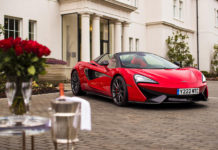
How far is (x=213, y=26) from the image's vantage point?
35.5m

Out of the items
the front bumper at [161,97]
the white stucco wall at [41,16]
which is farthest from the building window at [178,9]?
the front bumper at [161,97]

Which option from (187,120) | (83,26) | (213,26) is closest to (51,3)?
(83,26)

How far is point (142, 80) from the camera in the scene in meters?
6.89

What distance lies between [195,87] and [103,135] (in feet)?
10.4

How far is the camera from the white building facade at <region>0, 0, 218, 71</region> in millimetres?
16125

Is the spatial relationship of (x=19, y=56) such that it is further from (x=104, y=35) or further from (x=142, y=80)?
(x=104, y=35)

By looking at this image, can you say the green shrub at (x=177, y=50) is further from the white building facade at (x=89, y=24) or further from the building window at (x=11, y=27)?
the building window at (x=11, y=27)

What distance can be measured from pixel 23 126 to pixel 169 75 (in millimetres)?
4823

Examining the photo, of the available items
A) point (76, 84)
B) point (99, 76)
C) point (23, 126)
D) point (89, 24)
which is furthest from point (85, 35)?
point (23, 126)

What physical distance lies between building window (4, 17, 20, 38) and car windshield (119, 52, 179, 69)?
8726 mm

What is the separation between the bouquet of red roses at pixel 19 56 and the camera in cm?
297

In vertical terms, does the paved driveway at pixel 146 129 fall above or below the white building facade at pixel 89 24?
below

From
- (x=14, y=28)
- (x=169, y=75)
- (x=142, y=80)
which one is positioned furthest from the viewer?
(x=14, y=28)

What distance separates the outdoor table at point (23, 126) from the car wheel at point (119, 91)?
4147 millimetres
